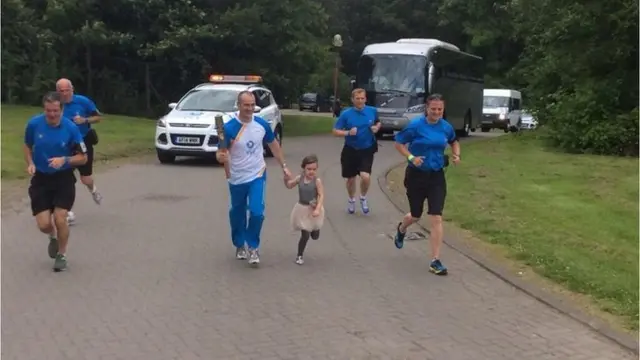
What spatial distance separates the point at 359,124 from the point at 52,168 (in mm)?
5008

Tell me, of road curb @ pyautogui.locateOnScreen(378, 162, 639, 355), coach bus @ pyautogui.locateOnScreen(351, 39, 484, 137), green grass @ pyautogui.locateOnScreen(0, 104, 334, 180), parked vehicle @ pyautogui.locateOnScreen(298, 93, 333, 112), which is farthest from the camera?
parked vehicle @ pyautogui.locateOnScreen(298, 93, 333, 112)

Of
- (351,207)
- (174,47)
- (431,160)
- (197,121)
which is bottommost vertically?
(351,207)

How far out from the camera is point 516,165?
1948cm

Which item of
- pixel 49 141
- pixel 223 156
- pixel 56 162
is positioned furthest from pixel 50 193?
pixel 223 156

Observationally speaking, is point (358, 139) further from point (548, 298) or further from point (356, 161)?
point (548, 298)

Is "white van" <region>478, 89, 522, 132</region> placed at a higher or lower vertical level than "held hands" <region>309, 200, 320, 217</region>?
lower

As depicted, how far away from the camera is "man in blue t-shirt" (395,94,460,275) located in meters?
9.00

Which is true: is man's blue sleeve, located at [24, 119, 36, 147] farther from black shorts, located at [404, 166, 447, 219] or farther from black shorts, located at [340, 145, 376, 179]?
black shorts, located at [340, 145, 376, 179]

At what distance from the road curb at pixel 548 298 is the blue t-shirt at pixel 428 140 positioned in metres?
1.16

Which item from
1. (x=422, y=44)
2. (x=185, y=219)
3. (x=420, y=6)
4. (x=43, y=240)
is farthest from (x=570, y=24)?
(x=420, y=6)

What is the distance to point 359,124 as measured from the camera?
495 inches

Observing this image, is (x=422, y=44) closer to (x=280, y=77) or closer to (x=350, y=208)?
(x=280, y=77)

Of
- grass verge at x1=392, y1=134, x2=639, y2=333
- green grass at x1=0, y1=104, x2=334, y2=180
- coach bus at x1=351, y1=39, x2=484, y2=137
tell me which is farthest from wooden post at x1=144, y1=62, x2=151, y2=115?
grass verge at x1=392, y1=134, x2=639, y2=333

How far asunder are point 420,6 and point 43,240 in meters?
64.9
